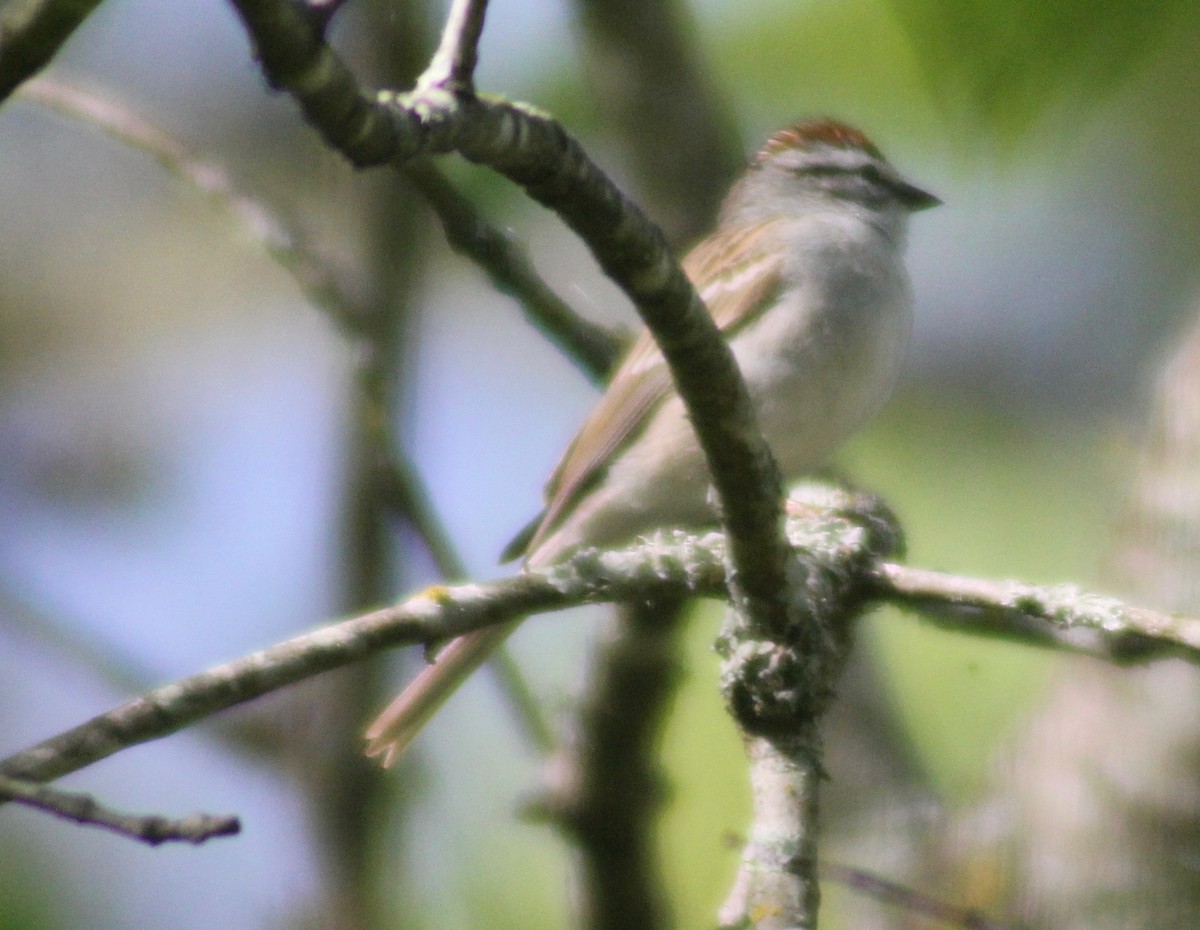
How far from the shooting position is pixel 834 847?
11.8 feet

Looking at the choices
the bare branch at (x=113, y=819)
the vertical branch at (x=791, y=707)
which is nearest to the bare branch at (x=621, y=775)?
the vertical branch at (x=791, y=707)

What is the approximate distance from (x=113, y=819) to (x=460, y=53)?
0.78m

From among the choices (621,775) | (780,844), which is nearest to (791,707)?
(780,844)

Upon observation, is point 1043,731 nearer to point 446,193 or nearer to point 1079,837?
point 1079,837

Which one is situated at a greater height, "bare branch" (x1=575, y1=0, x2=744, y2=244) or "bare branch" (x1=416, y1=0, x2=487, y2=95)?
"bare branch" (x1=575, y1=0, x2=744, y2=244)

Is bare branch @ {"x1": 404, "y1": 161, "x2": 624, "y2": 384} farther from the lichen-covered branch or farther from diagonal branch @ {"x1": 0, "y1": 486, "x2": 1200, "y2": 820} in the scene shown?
the lichen-covered branch

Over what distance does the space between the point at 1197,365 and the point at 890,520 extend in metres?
1.12

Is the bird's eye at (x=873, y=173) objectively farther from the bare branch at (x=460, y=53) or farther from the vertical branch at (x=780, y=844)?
the bare branch at (x=460, y=53)

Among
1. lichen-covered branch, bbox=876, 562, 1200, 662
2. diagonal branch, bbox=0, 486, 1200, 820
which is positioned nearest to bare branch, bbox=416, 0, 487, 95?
diagonal branch, bbox=0, 486, 1200, 820

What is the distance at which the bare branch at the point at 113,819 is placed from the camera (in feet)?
4.23

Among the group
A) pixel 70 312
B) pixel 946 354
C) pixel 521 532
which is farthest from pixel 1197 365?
pixel 70 312

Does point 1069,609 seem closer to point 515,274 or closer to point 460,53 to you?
point 460,53

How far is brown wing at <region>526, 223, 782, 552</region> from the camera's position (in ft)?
11.4

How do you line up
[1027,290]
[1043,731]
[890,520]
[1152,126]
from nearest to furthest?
[890,520]
[1043,731]
[1152,126]
[1027,290]
